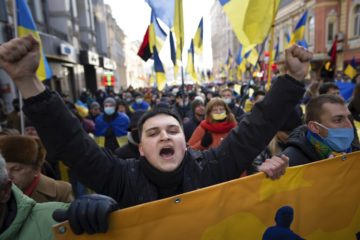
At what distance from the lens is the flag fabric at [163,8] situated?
412 centimetres

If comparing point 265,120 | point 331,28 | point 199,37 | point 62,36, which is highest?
point 331,28

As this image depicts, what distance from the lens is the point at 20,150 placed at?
6.62 ft

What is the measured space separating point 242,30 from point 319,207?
1940mm

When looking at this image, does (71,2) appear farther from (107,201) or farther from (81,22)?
(107,201)

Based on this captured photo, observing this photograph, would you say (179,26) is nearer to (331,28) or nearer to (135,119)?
(135,119)

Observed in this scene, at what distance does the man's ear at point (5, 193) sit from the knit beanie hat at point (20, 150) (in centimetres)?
67

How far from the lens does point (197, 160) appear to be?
71.9 inches

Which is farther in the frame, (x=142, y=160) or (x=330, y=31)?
(x=330, y=31)

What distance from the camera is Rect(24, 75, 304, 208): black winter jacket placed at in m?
1.42

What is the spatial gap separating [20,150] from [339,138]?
2.17 m

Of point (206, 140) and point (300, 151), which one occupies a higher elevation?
point (300, 151)

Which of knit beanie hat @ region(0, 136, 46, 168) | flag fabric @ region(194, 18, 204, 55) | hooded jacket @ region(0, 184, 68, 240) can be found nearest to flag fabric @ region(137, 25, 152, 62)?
flag fabric @ region(194, 18, 204, 55)

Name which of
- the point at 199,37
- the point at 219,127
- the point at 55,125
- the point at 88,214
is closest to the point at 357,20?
the point at 199,37

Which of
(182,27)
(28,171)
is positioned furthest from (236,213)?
(182,27)
